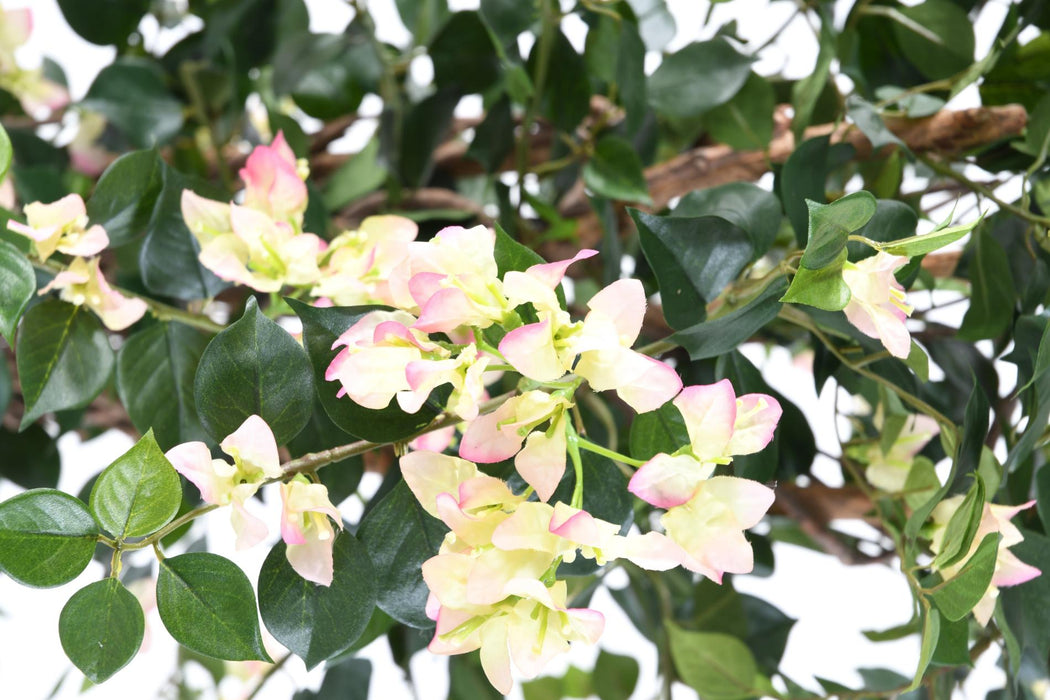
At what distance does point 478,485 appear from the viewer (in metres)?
0.23

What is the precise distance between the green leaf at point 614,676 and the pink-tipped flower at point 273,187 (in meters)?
0.36

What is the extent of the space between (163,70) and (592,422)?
364 mm

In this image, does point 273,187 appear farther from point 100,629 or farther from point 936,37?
point 936,37

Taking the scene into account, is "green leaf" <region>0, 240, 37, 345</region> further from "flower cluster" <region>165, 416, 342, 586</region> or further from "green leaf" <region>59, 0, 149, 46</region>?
"green leaf" <region>59, 0, 149, 46</region>

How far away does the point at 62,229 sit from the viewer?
32 centimetres

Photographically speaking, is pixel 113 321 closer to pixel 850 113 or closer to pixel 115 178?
pixel 115 178

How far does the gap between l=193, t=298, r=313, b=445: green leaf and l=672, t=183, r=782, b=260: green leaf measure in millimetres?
146

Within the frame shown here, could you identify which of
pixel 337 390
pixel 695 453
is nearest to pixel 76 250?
pixel 337 390

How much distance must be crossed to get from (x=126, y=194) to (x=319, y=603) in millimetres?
175

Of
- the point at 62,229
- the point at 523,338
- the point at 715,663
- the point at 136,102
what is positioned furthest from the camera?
the point at 136,102

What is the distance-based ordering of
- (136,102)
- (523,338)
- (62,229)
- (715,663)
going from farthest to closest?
1. (136,102)
2. (715,663)
3. (62,229)
4. (523,338)

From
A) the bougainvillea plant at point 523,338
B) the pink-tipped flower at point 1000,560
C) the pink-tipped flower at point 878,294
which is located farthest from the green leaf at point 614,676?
the pink-tipped flower at point 878,294

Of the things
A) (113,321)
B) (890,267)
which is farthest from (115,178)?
(890,267)

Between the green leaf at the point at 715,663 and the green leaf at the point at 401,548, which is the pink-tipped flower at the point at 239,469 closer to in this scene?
the green leaf at the point at 401,548
